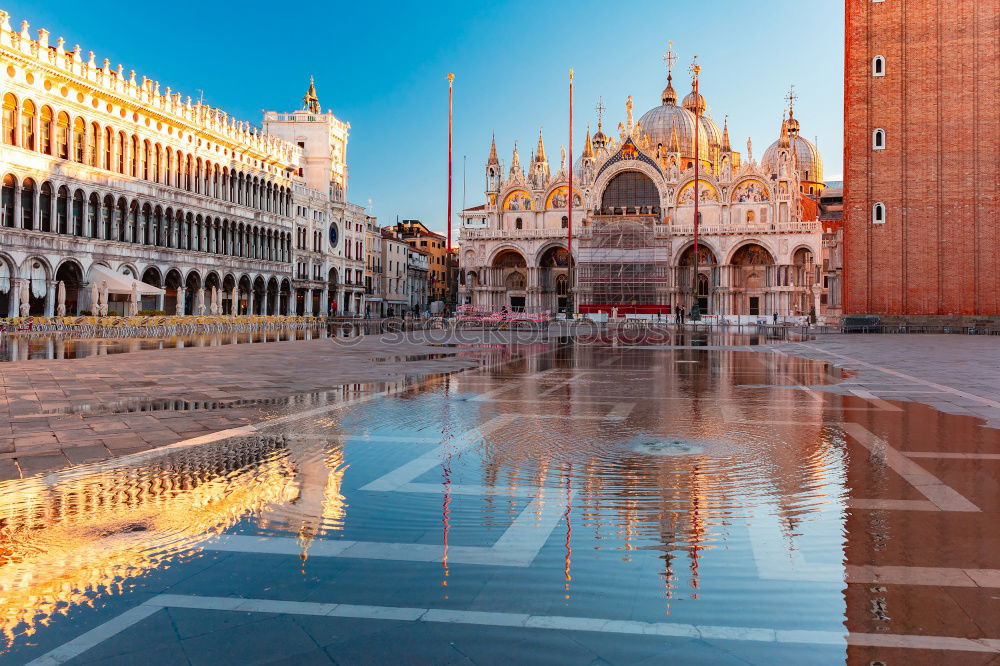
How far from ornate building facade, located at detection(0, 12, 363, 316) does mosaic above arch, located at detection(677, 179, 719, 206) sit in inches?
1426

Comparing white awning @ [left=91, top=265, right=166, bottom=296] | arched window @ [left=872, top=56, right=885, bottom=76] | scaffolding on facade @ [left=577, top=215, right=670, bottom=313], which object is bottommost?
white awning @ [left=91, top=265, right=166, bottom=296]

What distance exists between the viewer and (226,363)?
1931 centimetres

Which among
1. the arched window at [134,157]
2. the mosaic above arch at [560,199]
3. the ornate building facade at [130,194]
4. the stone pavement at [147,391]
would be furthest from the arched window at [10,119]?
the mosaic above arch at [560,199]

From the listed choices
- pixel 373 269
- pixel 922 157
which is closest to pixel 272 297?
pixel 373 269

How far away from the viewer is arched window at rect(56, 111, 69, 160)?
135ft

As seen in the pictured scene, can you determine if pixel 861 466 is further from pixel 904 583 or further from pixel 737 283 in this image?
pixel 737 283

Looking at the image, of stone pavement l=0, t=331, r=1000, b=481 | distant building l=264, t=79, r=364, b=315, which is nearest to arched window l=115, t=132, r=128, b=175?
distant building l=264, t=79, r=364, b=315

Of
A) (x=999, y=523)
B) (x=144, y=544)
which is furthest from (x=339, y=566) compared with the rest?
(x=999, y=523)

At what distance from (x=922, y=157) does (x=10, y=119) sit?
158ft

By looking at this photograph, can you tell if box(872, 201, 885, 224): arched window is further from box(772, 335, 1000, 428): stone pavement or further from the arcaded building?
box(772, 335, 1000, 428): stone pavement

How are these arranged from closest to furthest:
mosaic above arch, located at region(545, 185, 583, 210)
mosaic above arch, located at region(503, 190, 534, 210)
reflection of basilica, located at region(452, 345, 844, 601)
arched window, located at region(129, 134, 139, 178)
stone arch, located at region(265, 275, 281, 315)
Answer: reflection of basilica, located at region(452, 345, 844, 601) → arched window, located at region(129, 134, 139, 178) → stone arch, located at region(265, 275, 281, 315) → mosaic above arch, located at region(545, 185, 583, 210) → mosaic above arch, located at region(503, 190, 534, 210)

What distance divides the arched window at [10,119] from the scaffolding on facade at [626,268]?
1946 inches

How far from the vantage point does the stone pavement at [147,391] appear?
813 cm

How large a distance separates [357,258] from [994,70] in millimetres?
58292
